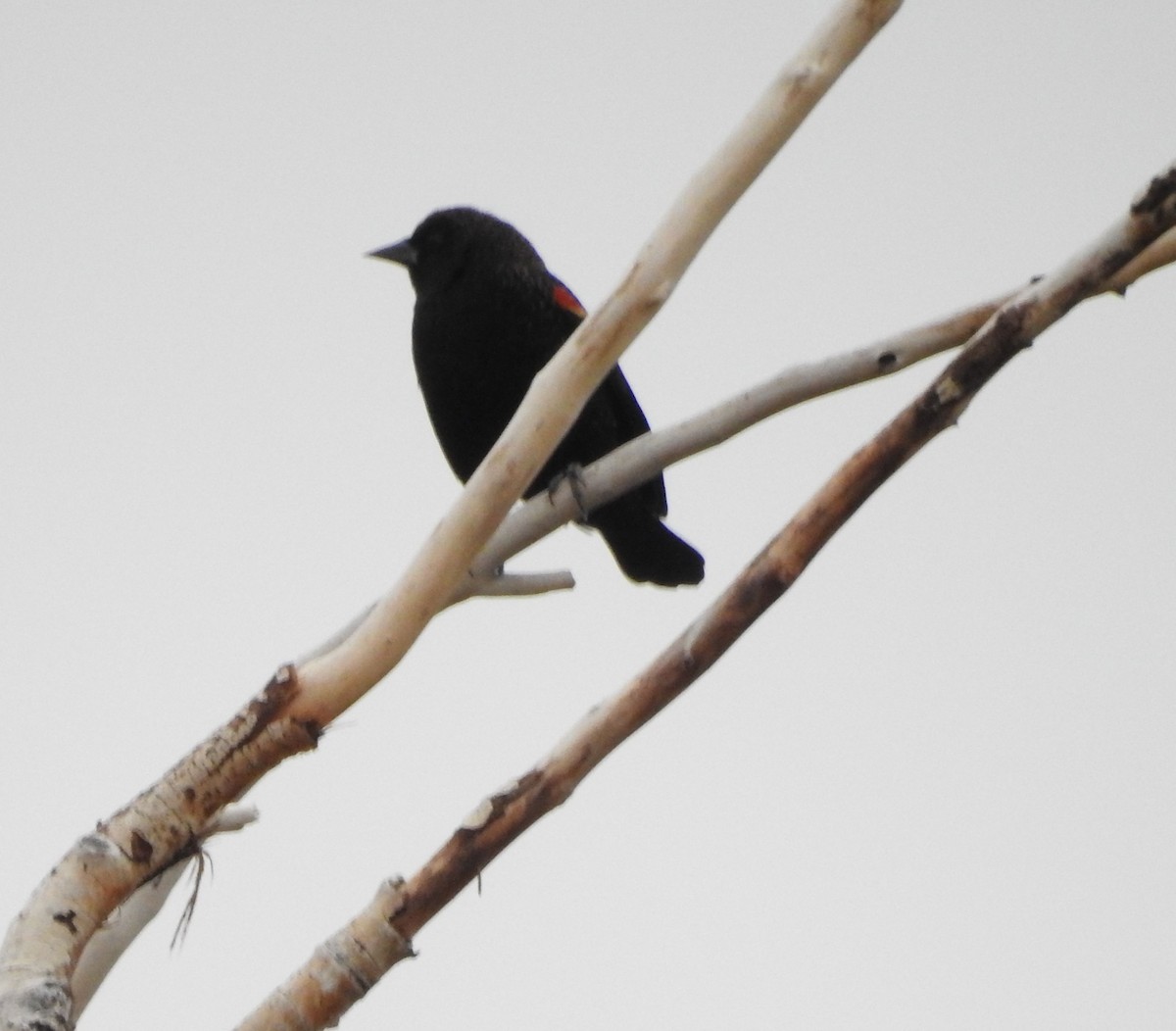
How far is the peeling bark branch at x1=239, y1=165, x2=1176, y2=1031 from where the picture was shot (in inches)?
70.6

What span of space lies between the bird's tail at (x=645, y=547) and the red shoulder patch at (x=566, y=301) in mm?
561

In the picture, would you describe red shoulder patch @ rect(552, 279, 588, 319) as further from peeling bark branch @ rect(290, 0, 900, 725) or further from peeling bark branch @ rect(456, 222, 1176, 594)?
peeling bark branch @ rect(290, 0, 900, 725)

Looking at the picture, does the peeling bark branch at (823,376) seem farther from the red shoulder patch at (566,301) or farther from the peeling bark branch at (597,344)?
the red shoulder patch at (566,301)

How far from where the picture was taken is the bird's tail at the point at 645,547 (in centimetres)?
377

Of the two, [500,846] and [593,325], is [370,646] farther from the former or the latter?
[593,325]

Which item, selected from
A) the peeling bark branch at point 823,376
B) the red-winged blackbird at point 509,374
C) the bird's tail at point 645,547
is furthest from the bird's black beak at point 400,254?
the peeling bark branch at point 823,376

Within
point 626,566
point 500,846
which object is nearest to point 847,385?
point 500,846

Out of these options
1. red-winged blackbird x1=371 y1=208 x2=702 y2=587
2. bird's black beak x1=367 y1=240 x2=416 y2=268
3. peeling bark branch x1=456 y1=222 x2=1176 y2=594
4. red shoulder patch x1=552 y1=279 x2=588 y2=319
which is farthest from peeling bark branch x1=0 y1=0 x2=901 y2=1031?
bird's black beak x1=367 y1=240 x2=416 y2=268

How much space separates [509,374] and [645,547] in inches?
22.7

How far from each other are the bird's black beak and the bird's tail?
993 mm

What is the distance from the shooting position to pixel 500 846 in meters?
1.89

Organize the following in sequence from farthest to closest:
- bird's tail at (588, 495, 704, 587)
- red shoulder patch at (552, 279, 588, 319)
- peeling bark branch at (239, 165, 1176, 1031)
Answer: red shoulder patch at (552, 279, 588, 319) < bird's tail at (588, 495, 704, 587) < peeling bark branch at (239, 165, 1176, 1031)

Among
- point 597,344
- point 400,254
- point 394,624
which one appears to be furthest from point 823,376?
point 400,254

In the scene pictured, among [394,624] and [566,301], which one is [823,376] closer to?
[394,624]
